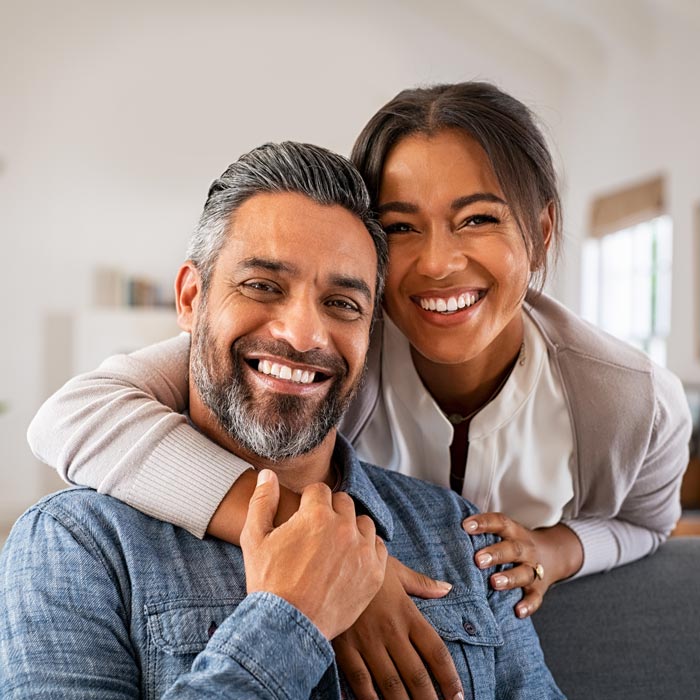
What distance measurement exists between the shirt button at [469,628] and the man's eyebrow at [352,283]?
21.4 inches

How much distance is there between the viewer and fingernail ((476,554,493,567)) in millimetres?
1491

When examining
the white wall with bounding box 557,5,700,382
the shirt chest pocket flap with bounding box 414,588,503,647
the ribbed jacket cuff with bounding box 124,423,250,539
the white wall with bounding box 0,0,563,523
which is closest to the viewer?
the ribbed jacket cuff with bounding box 124,423,250,539

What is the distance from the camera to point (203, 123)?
7184 mm

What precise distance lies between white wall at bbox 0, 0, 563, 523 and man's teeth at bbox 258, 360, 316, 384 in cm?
586

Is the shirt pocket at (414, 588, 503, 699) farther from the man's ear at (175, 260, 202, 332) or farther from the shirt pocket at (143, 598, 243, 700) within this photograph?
the man's ear at (175, 260, 202, 332)

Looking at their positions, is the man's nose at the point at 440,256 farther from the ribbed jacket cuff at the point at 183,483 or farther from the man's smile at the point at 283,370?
the ribbed jacket cuff at the point at 183,483

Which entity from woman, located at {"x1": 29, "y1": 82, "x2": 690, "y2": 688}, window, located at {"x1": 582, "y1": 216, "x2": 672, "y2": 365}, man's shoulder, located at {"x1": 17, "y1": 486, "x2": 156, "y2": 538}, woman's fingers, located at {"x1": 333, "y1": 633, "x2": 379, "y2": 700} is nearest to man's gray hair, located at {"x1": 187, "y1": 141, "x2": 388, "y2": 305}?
woman, located at {"x1": 29, "y1": 82, "x2": 690, "y2": 688}

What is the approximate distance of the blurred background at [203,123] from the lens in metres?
6.61

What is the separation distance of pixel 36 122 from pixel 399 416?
231 inches

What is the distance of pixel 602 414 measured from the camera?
1.73m

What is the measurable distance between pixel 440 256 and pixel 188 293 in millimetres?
435

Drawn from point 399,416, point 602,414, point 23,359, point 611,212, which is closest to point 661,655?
point 602,414

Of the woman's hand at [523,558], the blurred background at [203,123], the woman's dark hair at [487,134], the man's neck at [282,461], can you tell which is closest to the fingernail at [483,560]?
the woman's hand at [523,558]

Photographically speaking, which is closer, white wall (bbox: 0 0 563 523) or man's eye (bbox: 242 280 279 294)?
man's eye (bbox: 242 280 279 294)
